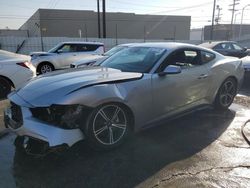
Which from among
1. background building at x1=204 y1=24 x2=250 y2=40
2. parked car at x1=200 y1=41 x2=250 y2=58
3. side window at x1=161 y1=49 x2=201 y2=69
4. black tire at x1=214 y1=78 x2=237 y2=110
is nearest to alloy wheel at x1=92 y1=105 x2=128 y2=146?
side window at x1=161 y1=49 x2=201 y2=69

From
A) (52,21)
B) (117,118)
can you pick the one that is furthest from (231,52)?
(52,21)

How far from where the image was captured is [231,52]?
15227 mm

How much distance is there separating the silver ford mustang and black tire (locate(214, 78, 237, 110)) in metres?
0.28

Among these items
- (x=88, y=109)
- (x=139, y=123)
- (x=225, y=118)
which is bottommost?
(x=225, y=118)

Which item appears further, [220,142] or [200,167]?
[220,142]

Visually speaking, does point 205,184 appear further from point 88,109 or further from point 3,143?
point 3,143

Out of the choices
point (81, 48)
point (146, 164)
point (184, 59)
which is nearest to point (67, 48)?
point (81, 48)

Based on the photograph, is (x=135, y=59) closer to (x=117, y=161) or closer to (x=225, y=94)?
(x=117, y=161)

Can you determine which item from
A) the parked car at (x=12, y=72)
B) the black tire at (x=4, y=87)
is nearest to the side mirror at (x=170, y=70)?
the parked car at (x=12, y=72)

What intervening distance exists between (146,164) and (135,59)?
1.97m

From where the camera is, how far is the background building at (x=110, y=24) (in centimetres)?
4847

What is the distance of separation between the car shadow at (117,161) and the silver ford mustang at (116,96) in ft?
0.81

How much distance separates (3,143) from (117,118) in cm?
183

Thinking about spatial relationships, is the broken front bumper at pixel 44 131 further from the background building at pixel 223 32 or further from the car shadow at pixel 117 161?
the background building at pixel 223 32
